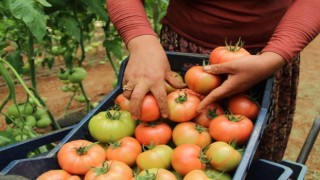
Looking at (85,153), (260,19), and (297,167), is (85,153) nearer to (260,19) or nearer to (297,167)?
(297,167)

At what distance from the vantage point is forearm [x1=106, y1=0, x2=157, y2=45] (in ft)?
4.77

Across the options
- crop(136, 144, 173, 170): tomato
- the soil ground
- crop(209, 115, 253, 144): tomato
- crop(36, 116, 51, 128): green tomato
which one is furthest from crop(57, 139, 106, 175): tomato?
the soil ground

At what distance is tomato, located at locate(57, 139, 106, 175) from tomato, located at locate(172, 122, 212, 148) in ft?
0.74

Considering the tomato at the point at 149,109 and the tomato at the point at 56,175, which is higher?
the tomato at the point at 149,109

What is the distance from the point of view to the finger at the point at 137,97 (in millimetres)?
1299

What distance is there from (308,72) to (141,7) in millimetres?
3731

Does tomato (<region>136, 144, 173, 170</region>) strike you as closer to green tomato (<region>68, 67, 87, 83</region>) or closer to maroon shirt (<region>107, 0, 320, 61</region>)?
maroon shirt (<region>107, 0, 320, 61</region>)

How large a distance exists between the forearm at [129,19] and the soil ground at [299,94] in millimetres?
2004

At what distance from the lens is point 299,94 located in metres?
4.24

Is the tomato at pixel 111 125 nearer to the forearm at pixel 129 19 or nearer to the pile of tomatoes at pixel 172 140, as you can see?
the pile of tomatoes at pixel 172 140

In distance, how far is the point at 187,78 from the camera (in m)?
1.39

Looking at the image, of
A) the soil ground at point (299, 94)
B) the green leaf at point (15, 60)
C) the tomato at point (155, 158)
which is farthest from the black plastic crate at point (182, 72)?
the soil ground at point (299, 94)

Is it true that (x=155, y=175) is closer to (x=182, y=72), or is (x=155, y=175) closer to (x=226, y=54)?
(x=226, y=54)

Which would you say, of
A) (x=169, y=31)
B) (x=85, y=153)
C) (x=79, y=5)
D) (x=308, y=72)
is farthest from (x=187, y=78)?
(x=308, y=72)
